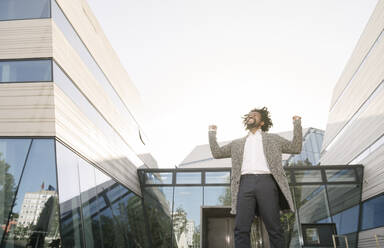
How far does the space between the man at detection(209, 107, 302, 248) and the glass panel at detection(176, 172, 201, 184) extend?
22.5 ft

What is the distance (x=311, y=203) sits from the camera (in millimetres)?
8656

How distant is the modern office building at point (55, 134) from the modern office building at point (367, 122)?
18.6ft

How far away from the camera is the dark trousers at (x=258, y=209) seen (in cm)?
181

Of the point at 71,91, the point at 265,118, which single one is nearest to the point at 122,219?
the point at 71,91

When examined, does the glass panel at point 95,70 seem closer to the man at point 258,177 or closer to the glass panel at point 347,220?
the man at point 258,177

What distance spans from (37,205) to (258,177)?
11.0ft

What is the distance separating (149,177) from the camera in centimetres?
919

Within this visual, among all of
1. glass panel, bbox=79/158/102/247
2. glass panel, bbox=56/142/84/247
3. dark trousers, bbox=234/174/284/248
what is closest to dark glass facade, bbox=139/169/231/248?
glass panel, bbox=79/158/102/247

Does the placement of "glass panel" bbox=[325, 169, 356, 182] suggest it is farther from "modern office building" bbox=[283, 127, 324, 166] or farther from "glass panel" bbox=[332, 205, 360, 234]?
"modern office building" bbox=[283, 127, 324, 166]

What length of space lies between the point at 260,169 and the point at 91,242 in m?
4.15

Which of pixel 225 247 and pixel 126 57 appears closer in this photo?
pixel 225 247

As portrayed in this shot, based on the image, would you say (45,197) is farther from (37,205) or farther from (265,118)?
(265,118)

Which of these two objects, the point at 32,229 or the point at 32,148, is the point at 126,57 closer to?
the point at 32,148

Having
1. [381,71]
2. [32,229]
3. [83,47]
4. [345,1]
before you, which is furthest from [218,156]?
[381,71]
